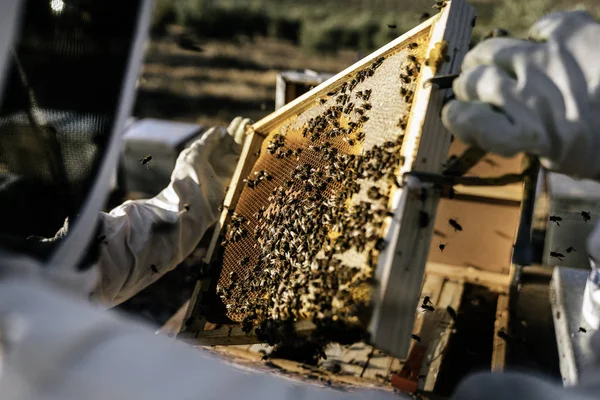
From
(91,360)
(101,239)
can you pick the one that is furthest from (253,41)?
(91,360)

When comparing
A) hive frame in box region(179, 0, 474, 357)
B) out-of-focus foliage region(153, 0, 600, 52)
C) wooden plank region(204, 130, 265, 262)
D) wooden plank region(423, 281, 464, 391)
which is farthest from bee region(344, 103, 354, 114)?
out-of-focus foliage region(153, 0, 600, 52)

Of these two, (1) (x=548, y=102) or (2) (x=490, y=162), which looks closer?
(1) (x=548, y=102)

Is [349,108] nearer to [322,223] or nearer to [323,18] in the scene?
[322,223]

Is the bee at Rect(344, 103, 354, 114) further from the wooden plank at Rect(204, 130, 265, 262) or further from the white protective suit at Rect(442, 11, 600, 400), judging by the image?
the white protective suit at Rect(442, 11, 600, 400)

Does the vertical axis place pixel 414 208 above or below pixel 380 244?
above

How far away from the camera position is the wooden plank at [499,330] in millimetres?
3605

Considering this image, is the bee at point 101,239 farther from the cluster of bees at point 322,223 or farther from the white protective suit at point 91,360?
the white protective suit at point 91,360

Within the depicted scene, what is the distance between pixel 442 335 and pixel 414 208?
2.24 metres

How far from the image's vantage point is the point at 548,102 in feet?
4.95

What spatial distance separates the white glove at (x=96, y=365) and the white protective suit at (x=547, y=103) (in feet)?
2.30

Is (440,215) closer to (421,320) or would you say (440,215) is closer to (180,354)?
(421,320)

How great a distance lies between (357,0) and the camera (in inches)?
672

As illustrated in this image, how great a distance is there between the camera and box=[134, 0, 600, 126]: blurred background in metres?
10.7

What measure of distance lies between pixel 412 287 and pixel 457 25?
3.70ft
